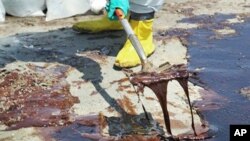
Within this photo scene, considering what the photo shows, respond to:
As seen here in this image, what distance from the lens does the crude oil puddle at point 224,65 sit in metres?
2.98

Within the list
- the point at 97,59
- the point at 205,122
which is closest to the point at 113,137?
the point at 205,122

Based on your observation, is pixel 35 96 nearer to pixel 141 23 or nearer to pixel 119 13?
pixel 119 13

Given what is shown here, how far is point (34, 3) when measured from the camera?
5316 mm

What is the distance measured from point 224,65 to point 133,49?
2.36ft

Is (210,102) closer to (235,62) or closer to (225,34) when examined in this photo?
(235,62)

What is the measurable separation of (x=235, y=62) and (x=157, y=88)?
1317 mm

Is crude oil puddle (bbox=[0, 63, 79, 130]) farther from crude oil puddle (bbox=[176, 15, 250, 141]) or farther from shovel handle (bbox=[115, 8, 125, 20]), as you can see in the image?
crude oil puddle (bbox=[176, 15, 250, 141])

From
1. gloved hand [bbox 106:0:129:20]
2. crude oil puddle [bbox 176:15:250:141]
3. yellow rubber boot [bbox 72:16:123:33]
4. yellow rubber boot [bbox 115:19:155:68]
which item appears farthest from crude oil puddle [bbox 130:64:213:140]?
yellow rubber boot [bbox 72:16:123:33]

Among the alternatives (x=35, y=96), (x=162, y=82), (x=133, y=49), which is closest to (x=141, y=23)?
(x=133, y=49)

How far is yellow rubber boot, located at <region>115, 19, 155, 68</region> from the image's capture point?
376cm

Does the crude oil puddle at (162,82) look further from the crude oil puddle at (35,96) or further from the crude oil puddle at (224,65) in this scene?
the crude oil puddle at (35,96)

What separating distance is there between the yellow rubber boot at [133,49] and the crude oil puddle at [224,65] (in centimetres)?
36

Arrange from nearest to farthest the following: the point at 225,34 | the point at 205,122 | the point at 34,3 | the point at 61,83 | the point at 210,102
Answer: the point at 205,122, the point at 210,102, the point at 61,83, the point at 225,34, the point at 34,3

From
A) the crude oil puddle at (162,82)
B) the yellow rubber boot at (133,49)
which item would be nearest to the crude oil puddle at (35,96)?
the yellow rubber boot at (133,49)
